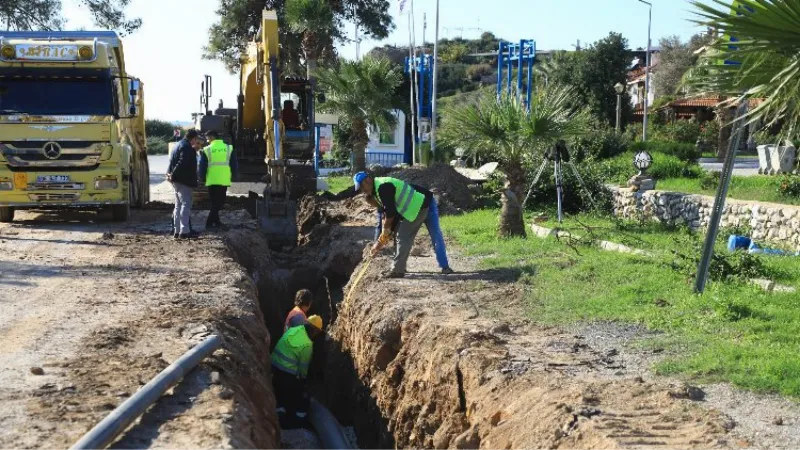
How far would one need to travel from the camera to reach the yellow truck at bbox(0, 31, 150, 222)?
59.6 ft

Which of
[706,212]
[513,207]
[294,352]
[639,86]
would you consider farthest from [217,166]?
[639,86]

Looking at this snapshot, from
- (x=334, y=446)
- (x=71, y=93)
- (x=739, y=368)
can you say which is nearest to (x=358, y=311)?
(x=334, y=446)

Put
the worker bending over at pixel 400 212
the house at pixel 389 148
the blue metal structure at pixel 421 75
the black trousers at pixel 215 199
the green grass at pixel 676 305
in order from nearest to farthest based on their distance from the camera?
the green grass at pixel 676 305, the worker bending over at pixel 400 212, the black trousers at pixel 215 199, the blue metal structure at pixel 421 75, the house at pixel 389 148

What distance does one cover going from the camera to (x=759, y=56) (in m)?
8.21

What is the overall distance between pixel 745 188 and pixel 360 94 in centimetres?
1636

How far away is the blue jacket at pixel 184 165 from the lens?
54.6 feet

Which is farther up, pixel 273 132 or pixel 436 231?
pixel 273 132

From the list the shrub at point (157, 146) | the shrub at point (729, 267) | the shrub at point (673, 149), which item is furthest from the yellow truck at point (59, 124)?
the shrub at point (157, 146)

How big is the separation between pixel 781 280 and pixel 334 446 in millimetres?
5361

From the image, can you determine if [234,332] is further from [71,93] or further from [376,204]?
[71,93]

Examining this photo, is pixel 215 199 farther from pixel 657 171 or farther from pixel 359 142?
pixel 359 142

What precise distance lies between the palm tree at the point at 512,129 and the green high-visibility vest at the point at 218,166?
13.1 ft

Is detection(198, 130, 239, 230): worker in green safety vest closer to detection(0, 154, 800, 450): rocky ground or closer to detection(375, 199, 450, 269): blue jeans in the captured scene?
detection(0, 154, 800, 450): rocky ground

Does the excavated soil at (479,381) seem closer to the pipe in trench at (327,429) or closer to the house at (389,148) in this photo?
the pipe in trench at (327,429)
